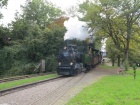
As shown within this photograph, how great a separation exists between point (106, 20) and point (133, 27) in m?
4.03

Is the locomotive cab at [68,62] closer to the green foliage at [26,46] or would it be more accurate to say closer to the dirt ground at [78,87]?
the dirt ground at [78,87]

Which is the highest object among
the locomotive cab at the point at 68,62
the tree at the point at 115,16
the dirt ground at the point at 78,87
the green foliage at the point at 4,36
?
the tree at the point at 115,16

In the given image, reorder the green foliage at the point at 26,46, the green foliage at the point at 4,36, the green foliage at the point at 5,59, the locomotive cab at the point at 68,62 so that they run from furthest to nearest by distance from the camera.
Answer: the green foliage at the point at 4,36
the green foliage at the point at 26,46
the green foliage at the point at 5,59
the locomotive cab at the point at 68,62

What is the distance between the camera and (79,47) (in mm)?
29141

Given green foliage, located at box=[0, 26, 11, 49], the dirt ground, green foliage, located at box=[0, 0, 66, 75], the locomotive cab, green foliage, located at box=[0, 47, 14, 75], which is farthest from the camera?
green foliage, located at box=[0, 26, 11, 49]

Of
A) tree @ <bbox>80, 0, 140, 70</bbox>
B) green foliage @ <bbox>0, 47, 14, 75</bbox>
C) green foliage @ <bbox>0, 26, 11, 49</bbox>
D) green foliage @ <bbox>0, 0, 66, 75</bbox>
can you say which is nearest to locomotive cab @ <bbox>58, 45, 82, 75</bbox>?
green foliage @ <bbox>0, 0, 66, 75</bbox>

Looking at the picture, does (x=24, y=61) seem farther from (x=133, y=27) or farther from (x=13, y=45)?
(x=133, y=27)

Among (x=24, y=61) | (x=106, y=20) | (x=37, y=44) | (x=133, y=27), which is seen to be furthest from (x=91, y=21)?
(x=24, y=61)

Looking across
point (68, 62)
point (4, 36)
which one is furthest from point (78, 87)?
point (4, 36)

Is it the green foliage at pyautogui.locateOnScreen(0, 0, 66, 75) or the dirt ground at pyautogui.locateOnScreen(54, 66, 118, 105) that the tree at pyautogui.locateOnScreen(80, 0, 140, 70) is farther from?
the dirt ground at pyautogui.locateOnScreen(54, 66, 118, 105)

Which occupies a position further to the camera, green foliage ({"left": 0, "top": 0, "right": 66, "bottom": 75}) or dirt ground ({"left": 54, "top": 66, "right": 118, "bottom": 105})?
green foliage ({"left": 0, "top": 0, "right": 66, "bottom": 75})

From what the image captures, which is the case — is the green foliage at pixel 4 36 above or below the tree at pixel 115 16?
below

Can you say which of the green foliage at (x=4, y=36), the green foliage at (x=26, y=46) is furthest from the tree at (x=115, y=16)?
the green foliage at (x=4, y=36)

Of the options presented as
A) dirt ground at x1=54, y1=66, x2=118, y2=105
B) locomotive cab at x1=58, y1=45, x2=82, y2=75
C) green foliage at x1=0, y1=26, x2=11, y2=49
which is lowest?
dirt ground at x1=54, y1=66, x2=118, y2=105
